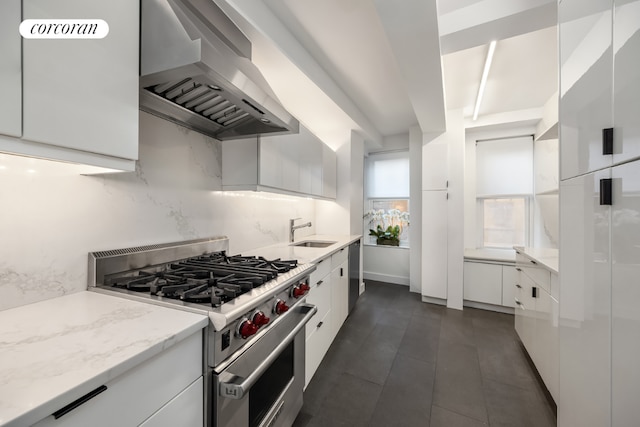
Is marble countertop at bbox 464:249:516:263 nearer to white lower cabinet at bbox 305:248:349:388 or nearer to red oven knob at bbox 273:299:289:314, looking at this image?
white lower cabinet at bbox 305:248:349:388

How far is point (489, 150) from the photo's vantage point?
146 inches

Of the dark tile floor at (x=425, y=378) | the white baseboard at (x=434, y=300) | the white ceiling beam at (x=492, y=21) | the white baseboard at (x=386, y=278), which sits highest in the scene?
the white ceiling beam at (x=492, y=21)

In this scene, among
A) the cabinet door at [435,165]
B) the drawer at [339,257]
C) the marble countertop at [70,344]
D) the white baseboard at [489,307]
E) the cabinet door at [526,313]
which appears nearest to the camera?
the marble countertop at [70,344]

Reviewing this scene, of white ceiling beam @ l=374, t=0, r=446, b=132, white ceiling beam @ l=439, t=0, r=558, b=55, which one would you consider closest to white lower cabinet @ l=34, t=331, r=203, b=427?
white ceiling beam @ l=374, t=0, r=446, b=132

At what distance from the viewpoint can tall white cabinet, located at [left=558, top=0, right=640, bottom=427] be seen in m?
0.76

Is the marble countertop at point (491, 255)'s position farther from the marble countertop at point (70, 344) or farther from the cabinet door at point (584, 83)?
the marble countertop at point (70, 344)

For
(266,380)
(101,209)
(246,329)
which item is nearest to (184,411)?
(246,329)

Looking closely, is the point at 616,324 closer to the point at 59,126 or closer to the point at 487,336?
the point at 59,126

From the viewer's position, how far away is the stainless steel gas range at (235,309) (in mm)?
854

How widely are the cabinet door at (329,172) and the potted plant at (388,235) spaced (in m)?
1.60

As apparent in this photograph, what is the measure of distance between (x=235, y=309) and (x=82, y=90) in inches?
33.6

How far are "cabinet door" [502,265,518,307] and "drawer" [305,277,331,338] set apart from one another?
246cm

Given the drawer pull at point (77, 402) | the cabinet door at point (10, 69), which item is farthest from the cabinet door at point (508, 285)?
the cabinet door at point (10, 69)

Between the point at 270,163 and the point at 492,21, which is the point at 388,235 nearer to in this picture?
the point at 270,163
